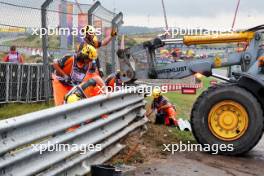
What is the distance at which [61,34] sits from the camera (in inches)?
499

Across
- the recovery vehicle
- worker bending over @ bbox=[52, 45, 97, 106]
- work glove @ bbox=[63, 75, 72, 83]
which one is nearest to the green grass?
worker bending over @ bbox=[52, 45, 97, 106]

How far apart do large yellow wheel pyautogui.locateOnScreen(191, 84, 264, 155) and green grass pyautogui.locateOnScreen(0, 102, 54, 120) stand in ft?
12.3

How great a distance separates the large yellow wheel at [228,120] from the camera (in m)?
8.16

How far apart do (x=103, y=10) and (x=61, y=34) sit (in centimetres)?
211

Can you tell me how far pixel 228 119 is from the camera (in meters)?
8.25

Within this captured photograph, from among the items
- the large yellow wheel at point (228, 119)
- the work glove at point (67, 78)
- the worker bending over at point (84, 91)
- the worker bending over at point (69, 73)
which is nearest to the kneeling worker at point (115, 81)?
the worker bending over at point (69, 73)

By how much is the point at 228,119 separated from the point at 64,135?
10.8 feet

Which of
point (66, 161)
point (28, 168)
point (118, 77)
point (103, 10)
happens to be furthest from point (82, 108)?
point (103, 10)

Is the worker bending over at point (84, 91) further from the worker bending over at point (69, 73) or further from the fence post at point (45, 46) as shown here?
the fence post at point (45, 46)

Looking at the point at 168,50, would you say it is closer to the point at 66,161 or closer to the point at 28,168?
the point at 66,161

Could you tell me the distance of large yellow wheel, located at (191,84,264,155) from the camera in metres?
8.05

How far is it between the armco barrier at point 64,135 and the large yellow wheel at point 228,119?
104cm

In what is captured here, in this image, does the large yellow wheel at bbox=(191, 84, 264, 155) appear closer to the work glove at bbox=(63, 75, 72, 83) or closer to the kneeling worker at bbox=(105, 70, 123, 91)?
the kneeling worker at bbox=(105, 70, 123, 91)

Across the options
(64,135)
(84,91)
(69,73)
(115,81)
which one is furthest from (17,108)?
(64,135)
